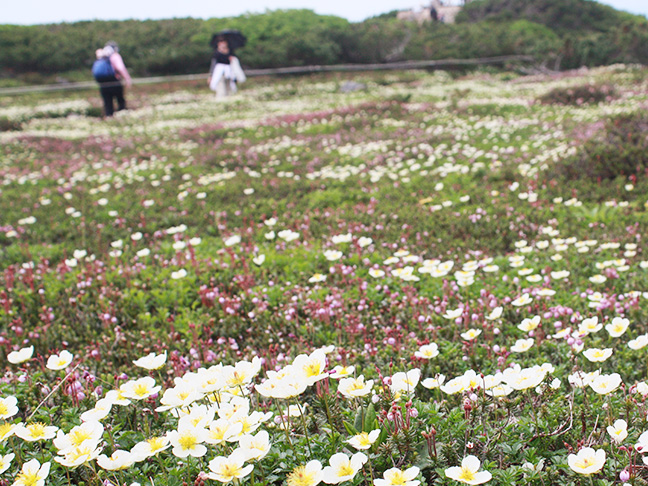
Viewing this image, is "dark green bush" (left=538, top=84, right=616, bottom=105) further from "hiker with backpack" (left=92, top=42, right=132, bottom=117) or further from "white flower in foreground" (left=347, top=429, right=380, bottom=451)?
"hiker with backpack" (left=92, top=42, right=132, bottom=117)

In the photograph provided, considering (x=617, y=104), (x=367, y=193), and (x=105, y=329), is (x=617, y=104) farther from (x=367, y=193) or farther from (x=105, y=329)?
(x=105, y=329)

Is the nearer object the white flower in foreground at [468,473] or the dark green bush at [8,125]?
the white flower in foreground at [468,473]

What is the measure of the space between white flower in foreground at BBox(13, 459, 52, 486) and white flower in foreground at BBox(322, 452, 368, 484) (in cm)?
97

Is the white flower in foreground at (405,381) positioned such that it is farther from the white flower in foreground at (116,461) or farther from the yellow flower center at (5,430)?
the yellow flower center at (5,430)

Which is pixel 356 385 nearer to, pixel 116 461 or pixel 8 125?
pixel 116 461

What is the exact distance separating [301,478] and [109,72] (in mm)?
20733

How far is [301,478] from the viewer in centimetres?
169

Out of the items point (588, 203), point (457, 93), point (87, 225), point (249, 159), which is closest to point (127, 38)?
point (457, 93)

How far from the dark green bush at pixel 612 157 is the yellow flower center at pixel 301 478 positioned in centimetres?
637

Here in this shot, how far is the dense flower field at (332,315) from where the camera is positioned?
2.00 metres

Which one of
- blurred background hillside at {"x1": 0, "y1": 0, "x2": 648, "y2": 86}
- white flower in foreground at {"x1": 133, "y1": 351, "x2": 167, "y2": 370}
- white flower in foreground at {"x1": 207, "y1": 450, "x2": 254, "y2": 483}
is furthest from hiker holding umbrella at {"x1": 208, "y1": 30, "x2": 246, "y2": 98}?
blurred background hillside at {"x1": 0, "y1": 0, "x2": 648, "y2": 86}

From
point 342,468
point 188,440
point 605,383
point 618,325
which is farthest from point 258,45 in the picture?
point 342,468

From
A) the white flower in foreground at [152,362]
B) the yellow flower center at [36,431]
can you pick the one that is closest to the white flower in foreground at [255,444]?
the white flower in foreground at [152,362]

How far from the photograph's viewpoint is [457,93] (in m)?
20.8
